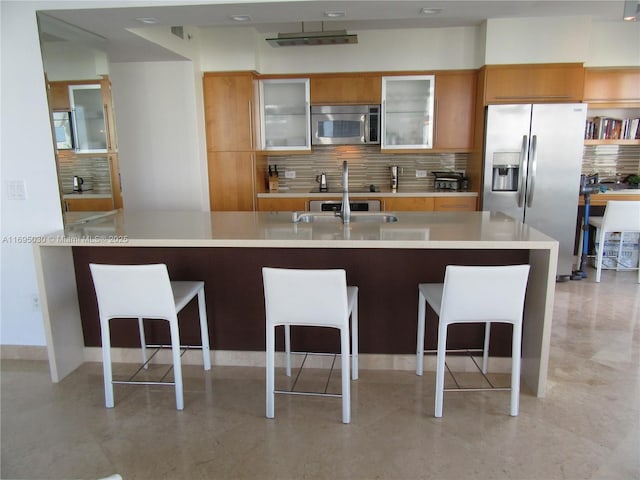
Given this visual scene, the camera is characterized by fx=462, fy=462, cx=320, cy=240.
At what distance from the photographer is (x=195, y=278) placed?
118 inches

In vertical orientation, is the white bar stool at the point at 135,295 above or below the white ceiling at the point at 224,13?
below

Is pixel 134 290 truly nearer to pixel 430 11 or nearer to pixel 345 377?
pixel 345 377

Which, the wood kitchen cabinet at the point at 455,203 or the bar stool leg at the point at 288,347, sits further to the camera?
the wood kitchen cabinet at the point at 455,203

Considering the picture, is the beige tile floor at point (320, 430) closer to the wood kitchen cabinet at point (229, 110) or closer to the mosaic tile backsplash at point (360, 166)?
the wood kitchen cabinet at point (229, 110)

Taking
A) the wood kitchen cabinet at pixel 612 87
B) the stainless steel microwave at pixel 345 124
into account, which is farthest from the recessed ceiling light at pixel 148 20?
the wood kitchen cabinet at pixel 612 87

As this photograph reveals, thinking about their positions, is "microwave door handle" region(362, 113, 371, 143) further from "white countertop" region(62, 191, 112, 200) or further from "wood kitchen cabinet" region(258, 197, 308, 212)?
"white countertop" region(62, 191, 112, 200)

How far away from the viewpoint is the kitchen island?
2643 mm

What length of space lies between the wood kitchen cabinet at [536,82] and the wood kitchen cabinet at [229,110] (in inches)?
97.8

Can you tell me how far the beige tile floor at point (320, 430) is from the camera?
2074 mm

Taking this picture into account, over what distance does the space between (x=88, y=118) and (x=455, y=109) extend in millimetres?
3647

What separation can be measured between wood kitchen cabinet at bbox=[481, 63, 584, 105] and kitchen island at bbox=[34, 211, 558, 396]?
84.0 inches

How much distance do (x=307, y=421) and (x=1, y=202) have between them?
2407 mm

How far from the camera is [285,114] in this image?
5.28 meters

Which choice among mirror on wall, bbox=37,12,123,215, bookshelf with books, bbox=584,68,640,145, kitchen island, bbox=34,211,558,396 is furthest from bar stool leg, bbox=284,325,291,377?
bookshelf with books, bbox=584,68,640,145
